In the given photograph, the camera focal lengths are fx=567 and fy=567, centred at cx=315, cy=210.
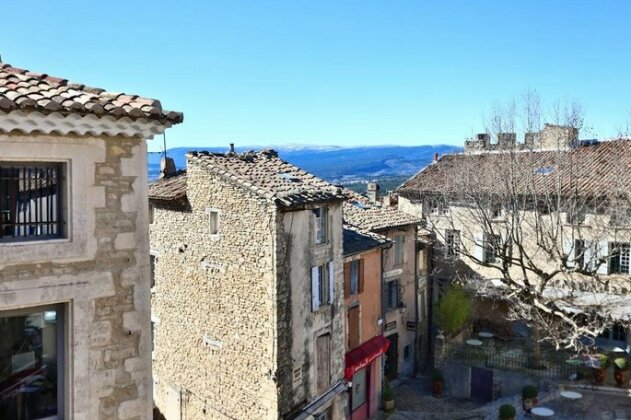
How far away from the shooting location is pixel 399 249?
28.6 meters

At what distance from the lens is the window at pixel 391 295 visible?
28.0 metres

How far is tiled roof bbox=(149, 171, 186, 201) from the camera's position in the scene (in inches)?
795

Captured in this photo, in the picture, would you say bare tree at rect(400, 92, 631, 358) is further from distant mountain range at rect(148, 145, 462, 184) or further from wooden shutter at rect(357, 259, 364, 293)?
distant mountain range at rect(148, 145, 462, 184)

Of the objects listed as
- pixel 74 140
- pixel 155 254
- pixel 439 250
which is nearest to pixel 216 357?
pixel 155 254

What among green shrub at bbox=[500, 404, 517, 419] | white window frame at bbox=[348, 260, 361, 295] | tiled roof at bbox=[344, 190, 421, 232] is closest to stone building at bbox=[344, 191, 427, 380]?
tiled roof at bbox=[344, 190, 421, 232]

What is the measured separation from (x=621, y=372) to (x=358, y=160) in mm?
53056

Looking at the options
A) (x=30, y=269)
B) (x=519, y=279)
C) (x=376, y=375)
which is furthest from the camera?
(x=519, y=279)

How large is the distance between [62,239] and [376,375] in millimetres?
20707

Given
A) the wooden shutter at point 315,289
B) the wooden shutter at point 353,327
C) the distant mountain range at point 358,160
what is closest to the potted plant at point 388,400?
the wooden shutter at point 353,327

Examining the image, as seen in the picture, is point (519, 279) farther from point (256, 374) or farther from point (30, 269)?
point (30, 269)

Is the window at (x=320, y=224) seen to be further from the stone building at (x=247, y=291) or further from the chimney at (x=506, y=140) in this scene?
the chimney at (x=506, y=140)

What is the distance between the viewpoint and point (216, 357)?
19.4 m

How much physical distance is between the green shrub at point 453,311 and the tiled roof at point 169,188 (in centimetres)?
1475

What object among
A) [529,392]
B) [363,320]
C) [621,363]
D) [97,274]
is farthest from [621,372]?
[97,274]
